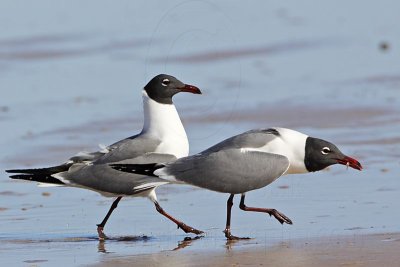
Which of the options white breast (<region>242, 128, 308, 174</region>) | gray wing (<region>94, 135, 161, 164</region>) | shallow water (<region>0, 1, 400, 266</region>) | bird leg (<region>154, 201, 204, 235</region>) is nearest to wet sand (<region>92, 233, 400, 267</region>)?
shallow water (<region>0, 1, 400, 266</region>)

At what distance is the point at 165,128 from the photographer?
10773mm

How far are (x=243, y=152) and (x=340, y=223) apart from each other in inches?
39.9

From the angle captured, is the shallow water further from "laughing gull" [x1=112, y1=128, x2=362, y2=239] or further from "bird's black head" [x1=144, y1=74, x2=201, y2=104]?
"bird's black head" [x1=144, y1=74, x2=201, y2=104]

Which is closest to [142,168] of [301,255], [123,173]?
[123,173]

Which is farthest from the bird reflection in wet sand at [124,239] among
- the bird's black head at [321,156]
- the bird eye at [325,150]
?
the bird eye at [325,150]

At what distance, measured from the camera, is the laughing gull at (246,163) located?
9.66 m

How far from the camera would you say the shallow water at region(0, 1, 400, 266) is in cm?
1009

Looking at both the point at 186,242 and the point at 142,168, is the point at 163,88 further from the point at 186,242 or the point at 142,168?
the point at 186,242

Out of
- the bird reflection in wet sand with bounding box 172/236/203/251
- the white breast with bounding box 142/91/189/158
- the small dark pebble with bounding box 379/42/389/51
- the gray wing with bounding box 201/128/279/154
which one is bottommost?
the bird reflection in wet sand with bounding box 172/236/203/251

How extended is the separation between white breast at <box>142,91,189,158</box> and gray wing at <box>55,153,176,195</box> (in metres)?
0.22

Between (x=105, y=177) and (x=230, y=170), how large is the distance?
3.89ft

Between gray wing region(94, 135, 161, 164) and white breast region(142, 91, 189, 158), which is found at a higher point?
white breast region(142, 91, 189, 158)

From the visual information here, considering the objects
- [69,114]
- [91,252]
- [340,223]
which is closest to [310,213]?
[340,223]

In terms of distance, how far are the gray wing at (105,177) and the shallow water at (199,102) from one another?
0.35 meters
